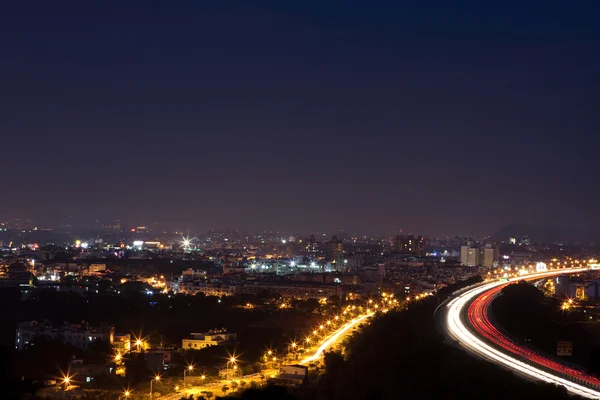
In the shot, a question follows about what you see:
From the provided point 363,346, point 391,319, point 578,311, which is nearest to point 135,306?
point 391,319

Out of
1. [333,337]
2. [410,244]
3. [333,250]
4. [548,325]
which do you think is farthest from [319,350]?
[410,244]

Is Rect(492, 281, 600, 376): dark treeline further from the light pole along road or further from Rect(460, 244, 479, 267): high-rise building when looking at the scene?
Rect(460, 244, 479, 267): high-rise building

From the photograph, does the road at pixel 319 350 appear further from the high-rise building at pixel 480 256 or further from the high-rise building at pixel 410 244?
the high-rise building at pixel 410 244

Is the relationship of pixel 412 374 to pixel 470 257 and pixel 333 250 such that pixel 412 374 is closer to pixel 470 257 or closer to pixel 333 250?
pixel 470 257

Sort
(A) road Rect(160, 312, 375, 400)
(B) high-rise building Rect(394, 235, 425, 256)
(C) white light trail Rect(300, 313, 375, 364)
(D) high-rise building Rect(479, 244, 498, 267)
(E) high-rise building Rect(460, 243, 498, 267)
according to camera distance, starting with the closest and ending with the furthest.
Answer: (A) road Rect(160, 312, 375, 400) < (C) white light trail Rect(300, 313, 375, 364) < (D) high-rise building Rect(479, 244, 498, 267) < (E) high-rise building Rect(460, 243, 498, 267) < (B) high-rise building Rect(394, 235, 425, 256)

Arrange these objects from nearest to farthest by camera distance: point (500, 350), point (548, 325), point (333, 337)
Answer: point (500, 350) < point (548, 325) < point (333, 337)

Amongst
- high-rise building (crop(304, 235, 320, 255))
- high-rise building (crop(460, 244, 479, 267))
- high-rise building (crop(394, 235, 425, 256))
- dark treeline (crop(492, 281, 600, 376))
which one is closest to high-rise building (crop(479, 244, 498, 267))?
high-rise building (crop(460, 244, 479, 267))
